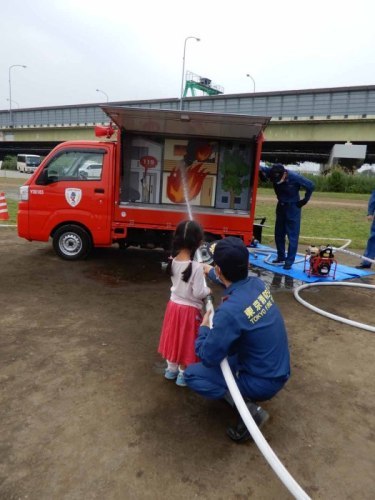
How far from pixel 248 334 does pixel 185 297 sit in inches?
32.8

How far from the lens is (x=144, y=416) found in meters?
3.01

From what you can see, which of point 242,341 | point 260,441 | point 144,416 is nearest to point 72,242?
point 144,416

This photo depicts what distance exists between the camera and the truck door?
692 cm

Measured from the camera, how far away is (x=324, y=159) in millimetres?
48094

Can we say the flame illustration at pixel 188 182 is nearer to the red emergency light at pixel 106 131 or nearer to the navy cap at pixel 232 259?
the red emergency light at pixel 106 131

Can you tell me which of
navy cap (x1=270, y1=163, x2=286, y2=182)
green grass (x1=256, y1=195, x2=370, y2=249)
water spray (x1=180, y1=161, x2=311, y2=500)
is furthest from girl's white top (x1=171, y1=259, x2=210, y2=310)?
green grass (x1=256, y1=195, x2=370, y2=249)

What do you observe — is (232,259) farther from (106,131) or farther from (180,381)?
(106,131)

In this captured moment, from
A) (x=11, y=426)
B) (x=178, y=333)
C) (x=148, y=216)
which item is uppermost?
(x=148, y=216)

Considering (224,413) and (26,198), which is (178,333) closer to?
(224,413)

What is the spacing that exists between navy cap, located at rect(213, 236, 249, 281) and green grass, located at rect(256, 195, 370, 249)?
27.2 feet

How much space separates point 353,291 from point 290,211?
1796mm

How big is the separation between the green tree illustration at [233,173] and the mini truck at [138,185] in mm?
18

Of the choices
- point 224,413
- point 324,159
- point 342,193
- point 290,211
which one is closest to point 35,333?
point 224,413

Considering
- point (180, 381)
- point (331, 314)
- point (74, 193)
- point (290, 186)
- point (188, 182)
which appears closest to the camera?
point (180, 381)
